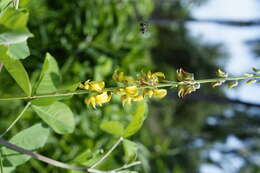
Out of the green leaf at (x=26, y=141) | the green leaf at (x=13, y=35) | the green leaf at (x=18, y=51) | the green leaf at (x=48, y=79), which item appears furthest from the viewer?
the green leaf at (x=26, y=141)

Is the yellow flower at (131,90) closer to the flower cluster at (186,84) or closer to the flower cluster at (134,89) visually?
the flower cluster at (134,89)

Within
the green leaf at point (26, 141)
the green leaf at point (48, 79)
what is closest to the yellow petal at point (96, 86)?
the green leaf at point (48, 79)

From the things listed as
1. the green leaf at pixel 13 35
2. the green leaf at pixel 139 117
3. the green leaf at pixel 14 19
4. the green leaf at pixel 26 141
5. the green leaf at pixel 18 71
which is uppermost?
the green leaf at pixel 14 19

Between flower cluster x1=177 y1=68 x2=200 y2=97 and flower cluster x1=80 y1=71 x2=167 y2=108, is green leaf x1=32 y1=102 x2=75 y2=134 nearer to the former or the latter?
flower cluster x1=80 y1=71 x2=167 y2=108

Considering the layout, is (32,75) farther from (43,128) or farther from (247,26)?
(247,26)

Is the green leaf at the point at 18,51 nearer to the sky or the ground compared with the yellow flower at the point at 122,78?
nearer to the sky

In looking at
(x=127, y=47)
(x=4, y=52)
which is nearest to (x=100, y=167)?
(x=4, y=52)

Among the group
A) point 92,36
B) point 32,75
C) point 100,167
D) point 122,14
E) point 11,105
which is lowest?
point 100,167
